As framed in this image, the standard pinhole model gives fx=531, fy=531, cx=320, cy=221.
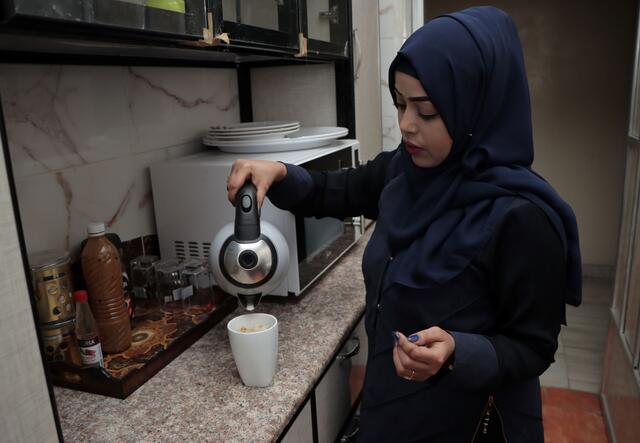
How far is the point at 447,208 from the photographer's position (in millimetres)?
945

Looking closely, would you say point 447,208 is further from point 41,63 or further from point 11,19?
point 41,63

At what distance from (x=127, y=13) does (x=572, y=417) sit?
7.75ft

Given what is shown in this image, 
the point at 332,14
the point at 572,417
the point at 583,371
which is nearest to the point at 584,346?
the point at 583,371

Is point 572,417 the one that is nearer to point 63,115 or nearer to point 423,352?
point 423,352

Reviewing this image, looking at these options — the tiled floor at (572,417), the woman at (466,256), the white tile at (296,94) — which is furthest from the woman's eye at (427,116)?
the tiled floor at (572,417)

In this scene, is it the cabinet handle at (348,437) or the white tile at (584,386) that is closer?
the cabinet handle at (348,437)

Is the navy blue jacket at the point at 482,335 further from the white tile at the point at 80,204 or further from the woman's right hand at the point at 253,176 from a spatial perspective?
the white tile at the point at 80,204

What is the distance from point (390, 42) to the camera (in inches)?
87.4

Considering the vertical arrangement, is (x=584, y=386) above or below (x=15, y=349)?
below

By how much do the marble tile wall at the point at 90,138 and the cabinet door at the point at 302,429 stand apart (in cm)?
63

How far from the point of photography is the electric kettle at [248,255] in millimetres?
1001

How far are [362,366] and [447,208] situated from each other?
632mm

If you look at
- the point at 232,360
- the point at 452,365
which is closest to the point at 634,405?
the point at 452,365

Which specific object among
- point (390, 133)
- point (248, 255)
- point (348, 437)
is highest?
point (390, 133)
